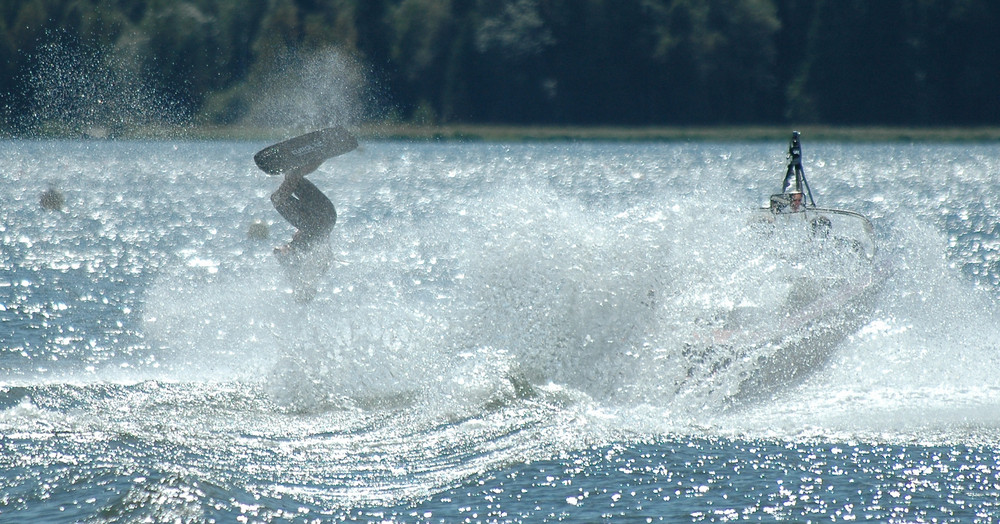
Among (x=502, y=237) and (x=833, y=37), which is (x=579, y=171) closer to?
(x=833, y=37)

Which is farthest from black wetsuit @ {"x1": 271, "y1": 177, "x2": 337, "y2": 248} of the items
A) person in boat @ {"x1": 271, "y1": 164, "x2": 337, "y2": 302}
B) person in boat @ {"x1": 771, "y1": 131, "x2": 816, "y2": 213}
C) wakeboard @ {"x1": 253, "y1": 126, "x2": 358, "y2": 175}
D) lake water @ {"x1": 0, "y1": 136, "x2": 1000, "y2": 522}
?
person in boat @ {"x1": 771, "y1": 131, "x2": 816, "y2": 213}

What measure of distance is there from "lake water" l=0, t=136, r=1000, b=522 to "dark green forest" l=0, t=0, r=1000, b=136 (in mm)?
68860

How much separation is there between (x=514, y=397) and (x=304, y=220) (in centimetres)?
485

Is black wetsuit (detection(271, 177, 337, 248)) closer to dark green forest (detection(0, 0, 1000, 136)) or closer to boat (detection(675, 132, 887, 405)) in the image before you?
boat (detection(675, 132, 887, 405))

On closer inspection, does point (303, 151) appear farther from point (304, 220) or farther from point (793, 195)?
point (793, 195)

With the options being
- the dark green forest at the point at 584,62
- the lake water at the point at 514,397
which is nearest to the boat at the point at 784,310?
the lake water at the point at 514,397

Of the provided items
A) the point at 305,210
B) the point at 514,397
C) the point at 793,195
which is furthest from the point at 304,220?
the point at 793,195

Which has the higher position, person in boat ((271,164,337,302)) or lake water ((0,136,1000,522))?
person in boat ((271,164,337,302))

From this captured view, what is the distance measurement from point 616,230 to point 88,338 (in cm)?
866

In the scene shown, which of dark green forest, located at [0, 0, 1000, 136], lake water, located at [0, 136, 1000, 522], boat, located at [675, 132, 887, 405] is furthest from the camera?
dark green forest, located at [0, 0, 1000, 136]

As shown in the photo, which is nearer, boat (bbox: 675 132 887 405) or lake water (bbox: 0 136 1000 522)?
lake water (bbox: 0 136 1000 522)

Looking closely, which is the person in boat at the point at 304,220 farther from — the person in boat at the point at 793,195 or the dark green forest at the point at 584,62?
the dark green forest at the point at 584,62

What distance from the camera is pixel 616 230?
15.7 meters

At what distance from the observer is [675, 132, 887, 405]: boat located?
14234 mm
